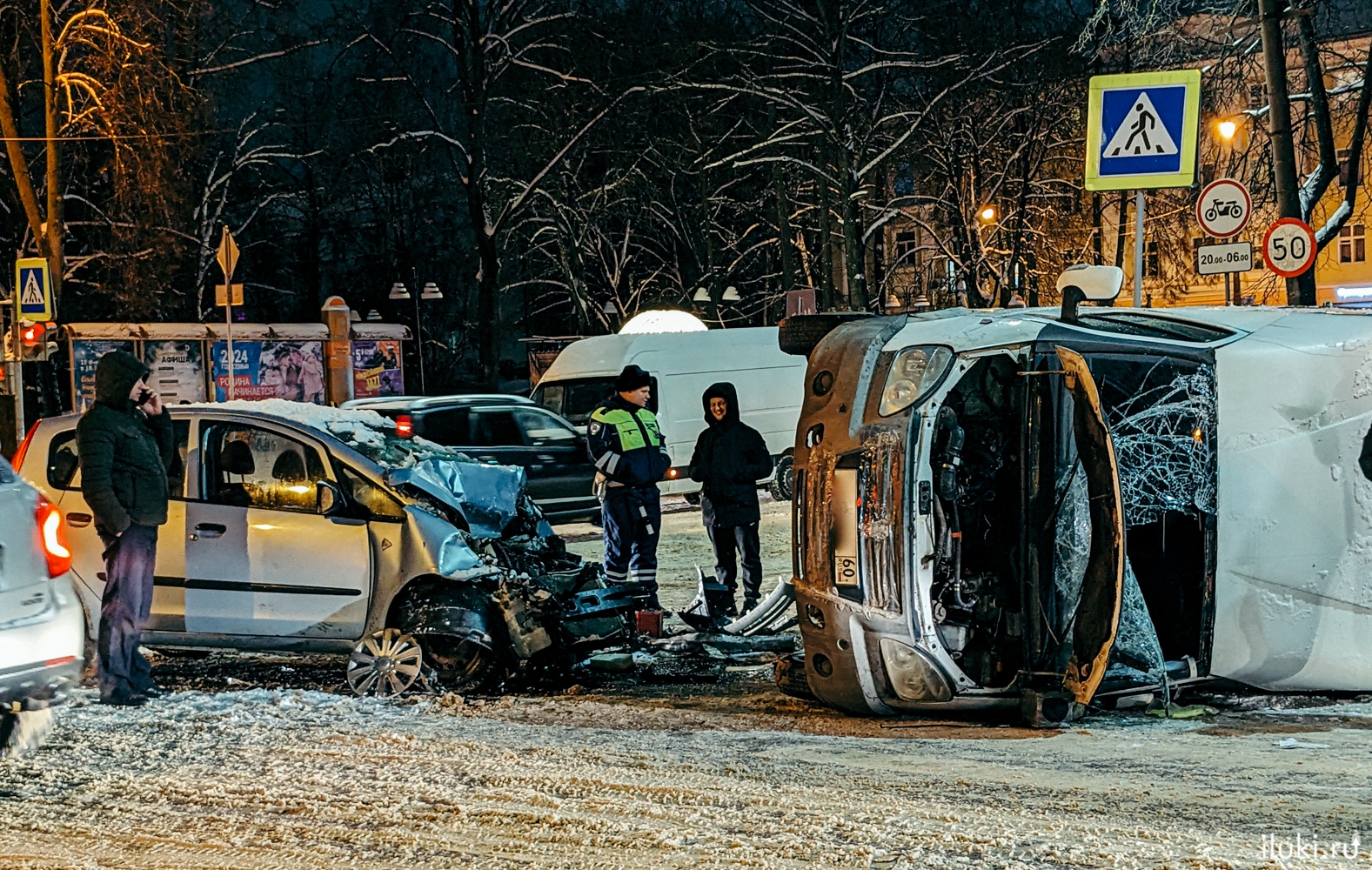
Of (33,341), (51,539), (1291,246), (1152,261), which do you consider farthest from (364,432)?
(1152,261)

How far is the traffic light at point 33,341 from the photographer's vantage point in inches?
785

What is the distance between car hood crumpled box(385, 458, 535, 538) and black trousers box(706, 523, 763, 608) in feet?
6.24

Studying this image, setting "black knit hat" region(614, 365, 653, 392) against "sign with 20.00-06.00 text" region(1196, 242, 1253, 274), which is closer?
"black knit hat" region(614, 365, 653, 392)

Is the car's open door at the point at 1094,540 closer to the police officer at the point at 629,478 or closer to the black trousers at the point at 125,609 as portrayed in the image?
the police officer at the point at 629,478

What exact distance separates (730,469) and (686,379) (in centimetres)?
866

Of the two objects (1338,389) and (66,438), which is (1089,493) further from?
(66,438)

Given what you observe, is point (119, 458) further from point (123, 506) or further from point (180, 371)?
point (180, 371)

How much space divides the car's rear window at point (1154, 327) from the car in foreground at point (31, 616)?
4510mm

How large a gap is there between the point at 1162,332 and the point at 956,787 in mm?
2643

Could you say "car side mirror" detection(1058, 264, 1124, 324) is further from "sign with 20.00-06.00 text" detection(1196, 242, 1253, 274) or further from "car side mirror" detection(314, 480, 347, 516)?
"sign with 20.00-06.00 text" detection(1196, 242, 1253, 274)

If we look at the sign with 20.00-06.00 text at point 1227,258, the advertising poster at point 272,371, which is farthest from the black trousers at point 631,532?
the advertising poster at point 272,371

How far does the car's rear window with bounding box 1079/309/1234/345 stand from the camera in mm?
6684

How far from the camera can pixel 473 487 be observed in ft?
→ 27.4

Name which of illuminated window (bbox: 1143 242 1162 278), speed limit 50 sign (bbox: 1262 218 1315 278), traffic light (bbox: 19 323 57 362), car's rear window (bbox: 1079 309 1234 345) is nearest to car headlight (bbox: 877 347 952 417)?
car's rear window (bbox: 1079 309 1234 345)
